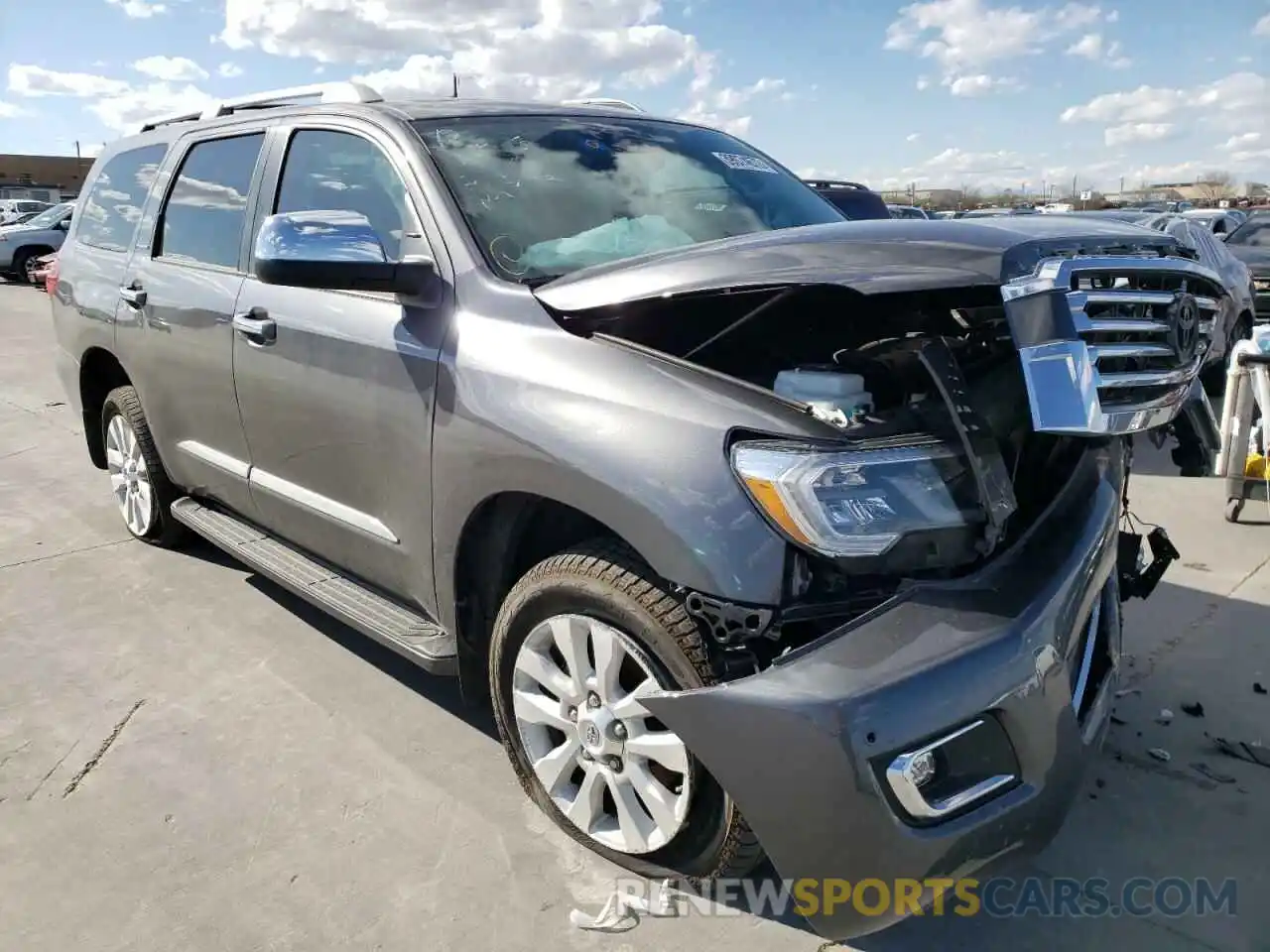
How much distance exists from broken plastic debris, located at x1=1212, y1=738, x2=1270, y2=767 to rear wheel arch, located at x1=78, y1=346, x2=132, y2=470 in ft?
15.5

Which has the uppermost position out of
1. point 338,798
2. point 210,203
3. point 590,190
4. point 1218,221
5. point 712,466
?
point 590,190

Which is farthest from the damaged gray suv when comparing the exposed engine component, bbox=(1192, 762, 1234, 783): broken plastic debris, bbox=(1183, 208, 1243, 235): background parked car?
bbox=(1183, 208, 1243, 235): background parked car

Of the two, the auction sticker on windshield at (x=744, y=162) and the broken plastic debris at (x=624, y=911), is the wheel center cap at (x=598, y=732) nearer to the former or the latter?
the broken plastic debris at (x=624, y=911)

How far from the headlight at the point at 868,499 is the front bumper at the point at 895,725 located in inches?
4.3

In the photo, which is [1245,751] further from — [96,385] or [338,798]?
[96,385]

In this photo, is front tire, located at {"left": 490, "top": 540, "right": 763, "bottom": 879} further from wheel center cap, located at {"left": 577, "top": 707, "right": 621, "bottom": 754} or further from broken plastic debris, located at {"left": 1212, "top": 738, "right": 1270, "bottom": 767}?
broken plastic debris, located at {"left": 1212, "top": 738, "right": 1270, "bottom": 767}

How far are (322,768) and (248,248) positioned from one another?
1.85 metres

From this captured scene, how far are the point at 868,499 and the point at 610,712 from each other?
0.79 meters

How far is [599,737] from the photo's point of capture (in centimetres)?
238

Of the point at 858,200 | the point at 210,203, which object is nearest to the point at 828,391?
the point at 210,203

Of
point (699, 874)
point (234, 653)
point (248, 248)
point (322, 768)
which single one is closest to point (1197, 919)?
point (699, 874)

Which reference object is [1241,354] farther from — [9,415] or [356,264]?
[9,415]

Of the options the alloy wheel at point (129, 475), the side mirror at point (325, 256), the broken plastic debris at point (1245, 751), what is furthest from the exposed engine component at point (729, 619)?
the alloy wheel at point (129, 475)

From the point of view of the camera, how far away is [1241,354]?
4.91m
